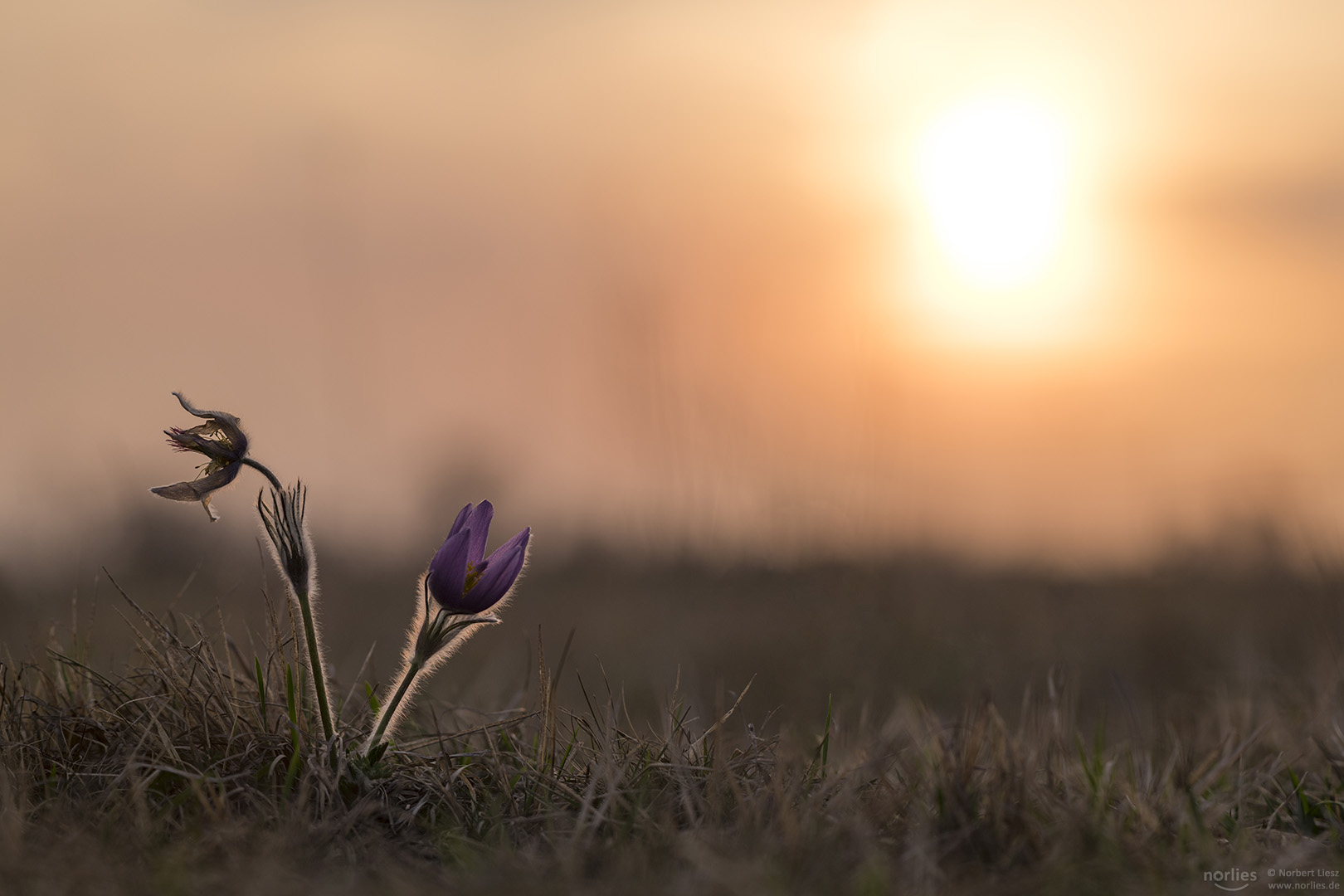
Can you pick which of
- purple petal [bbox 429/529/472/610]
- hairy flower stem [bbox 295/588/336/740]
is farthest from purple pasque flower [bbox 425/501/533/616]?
hairy flower stem [bbox 295/588/336/740]

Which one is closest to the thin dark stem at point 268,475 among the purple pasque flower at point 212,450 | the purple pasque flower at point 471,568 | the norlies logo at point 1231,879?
the purple pasque flower at point 212,450

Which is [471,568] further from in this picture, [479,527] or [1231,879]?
[1231,879]

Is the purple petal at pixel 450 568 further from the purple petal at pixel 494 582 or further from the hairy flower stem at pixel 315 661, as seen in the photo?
the hairy flower stem at pixel 315 661

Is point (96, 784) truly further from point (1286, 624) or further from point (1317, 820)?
point (1286, 624)

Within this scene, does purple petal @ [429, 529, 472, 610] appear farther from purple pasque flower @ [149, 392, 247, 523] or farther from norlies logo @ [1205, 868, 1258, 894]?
norlies logo @ [1205, 868, 1258, 894]

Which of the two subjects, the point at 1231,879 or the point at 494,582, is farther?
the point at 494,582

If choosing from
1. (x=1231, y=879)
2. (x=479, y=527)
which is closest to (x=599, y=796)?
(x=479, y=527)
